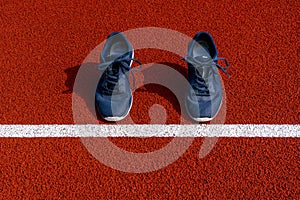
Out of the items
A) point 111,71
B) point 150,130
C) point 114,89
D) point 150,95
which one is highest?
point 111,71

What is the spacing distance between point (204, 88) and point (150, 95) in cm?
43

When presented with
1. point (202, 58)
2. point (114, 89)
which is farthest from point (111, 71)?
point (202, 58)

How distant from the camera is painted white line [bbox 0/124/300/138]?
2189 mm

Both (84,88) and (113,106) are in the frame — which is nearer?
(113,106)

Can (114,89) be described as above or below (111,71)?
below

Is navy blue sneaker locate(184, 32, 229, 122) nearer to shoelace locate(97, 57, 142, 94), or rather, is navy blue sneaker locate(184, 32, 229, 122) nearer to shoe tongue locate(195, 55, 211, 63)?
shoe tongue locate(195, 55, 211, 63)

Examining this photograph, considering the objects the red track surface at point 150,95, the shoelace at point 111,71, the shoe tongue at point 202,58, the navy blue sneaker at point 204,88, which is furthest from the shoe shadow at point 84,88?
the shoe tongue at point 202,58

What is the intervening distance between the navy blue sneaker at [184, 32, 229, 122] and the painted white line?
11cm

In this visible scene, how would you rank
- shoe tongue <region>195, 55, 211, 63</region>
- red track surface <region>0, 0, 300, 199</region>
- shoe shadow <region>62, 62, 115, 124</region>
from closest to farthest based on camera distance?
red track surface <region>0, 0, 300, 199</region> < shoe tongue <region>195, 55, 211, 63</region> < shoe shadow <region>62, 62, 115, 124</region>

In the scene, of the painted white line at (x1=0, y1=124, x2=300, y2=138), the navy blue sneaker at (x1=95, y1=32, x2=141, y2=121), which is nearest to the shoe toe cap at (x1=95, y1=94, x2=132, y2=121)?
the navy blue sneaker at (x1=95, y1=32, x2=141, y2=121)

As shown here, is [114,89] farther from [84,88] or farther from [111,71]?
[84,88]

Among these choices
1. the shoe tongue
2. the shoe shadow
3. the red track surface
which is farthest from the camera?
the shoe shadow

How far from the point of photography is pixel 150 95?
2391 millimetres

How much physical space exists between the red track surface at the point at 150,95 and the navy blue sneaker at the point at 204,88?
16 cm
